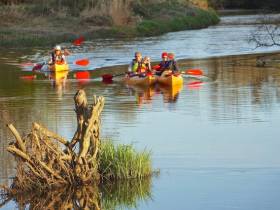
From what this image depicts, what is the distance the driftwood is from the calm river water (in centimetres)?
64

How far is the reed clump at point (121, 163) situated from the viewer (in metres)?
14.2

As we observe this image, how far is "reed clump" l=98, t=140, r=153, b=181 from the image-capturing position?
14238mm

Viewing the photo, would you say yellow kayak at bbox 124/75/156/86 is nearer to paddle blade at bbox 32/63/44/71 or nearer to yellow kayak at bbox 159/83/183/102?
yellow kayak at bbox 159/83/183/102

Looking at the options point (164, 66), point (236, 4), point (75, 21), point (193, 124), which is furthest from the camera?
point (236, 4)

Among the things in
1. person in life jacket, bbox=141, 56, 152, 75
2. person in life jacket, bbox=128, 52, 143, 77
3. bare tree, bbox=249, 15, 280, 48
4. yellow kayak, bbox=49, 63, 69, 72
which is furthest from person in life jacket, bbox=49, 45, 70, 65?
bare tree, bbox=249, 15, 280, 48

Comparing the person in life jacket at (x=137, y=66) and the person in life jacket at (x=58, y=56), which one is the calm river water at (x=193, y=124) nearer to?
the person in life jacket at (x=137, y=66)

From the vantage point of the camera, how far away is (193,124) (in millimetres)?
20078

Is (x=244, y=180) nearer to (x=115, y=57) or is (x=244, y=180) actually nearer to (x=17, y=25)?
(x=115, y=57)

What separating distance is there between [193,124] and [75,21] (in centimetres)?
3524

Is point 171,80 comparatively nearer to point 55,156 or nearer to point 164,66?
point 164,66

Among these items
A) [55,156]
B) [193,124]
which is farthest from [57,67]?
[55,156]

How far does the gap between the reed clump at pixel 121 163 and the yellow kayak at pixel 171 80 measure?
46.9 feet

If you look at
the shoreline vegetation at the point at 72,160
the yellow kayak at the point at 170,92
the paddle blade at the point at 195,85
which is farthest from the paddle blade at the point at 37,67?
the shoreline vegetation at the point at 72,160

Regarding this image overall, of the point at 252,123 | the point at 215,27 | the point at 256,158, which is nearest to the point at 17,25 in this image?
the point at 215,27
